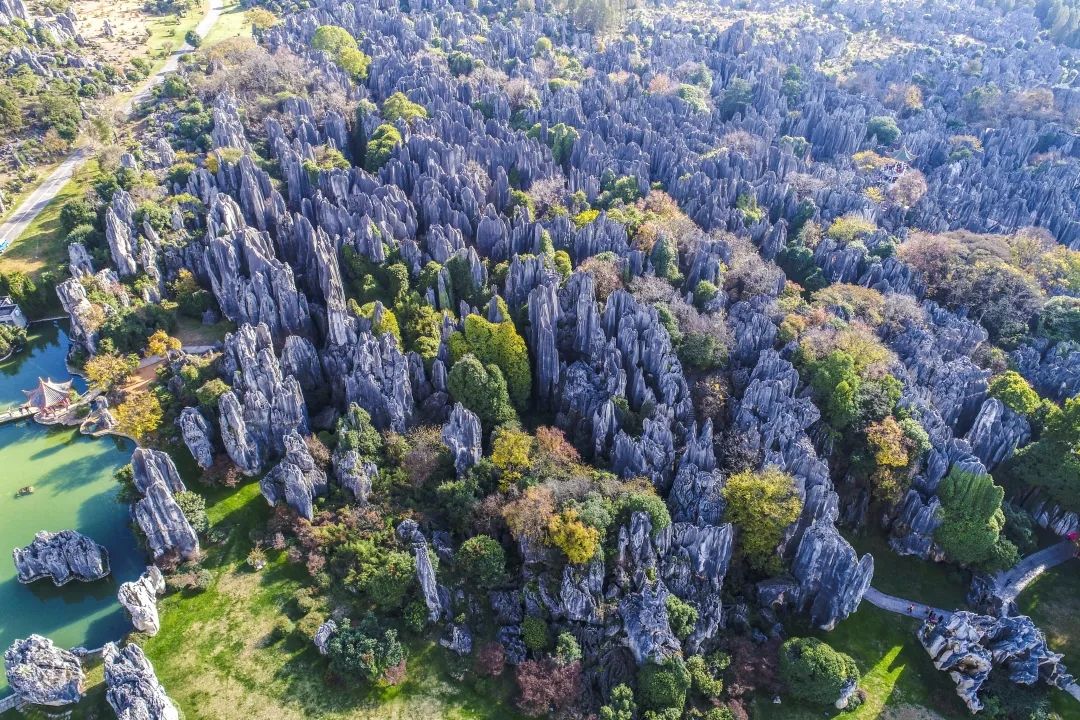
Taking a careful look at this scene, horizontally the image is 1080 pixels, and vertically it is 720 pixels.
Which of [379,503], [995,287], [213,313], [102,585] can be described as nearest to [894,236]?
[995,287]

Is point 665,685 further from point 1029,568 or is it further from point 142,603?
point 142,603

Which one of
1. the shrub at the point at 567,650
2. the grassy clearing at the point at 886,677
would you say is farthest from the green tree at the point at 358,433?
the grassy clearing at the point at 886,677

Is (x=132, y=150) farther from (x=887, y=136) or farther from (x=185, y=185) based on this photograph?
(x=887, y=136)

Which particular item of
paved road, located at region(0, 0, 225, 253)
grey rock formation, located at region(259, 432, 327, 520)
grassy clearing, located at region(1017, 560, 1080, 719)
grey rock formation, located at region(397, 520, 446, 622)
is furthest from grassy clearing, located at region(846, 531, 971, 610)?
paved road, located at region(0, 0, 225, 253)

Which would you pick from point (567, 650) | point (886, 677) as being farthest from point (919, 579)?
point (567, 650)

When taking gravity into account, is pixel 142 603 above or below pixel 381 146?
below

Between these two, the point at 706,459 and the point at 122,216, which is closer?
the point at 706,459

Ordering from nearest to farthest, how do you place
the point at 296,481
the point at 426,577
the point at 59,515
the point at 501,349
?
the point at 426,577 → the point at 296,481 → the point at 59,515 → the point at 501,349

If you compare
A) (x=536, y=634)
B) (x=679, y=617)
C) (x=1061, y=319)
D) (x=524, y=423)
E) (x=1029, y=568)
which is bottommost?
(x=1029, y=568)
